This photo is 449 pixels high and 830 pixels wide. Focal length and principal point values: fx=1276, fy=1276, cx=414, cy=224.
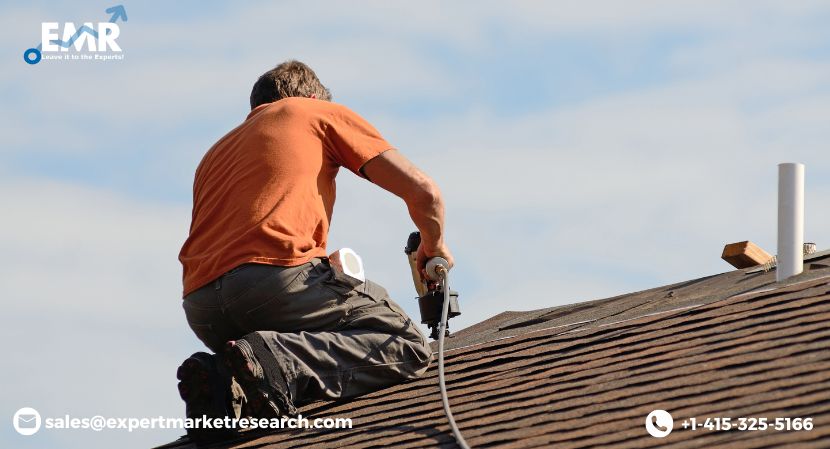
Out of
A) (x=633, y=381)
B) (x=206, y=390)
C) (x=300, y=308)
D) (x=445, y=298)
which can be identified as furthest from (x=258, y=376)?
(x=633, y=381)

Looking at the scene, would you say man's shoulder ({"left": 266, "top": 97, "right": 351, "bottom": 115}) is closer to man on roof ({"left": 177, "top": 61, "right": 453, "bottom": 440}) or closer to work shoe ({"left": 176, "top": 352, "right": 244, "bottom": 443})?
man on roof ({"left": 177, "top": 61, "right": 453, "bottom": 440})

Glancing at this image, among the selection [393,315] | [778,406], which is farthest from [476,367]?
[778,406]

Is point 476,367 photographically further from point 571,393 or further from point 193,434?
point 193,434

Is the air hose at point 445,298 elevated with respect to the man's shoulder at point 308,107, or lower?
lower

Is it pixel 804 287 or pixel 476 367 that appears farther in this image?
pixel 476 367

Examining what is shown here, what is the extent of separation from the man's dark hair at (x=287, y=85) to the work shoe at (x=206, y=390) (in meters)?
1.34

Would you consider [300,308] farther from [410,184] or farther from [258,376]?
[410,184]

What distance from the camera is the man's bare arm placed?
17.3ft

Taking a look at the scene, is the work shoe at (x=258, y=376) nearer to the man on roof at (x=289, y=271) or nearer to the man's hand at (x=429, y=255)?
the man on roof at (x=289, y=271)

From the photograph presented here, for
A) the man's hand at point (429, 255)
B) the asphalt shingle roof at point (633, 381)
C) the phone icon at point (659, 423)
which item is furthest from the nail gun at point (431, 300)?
the phone icon at point (659, 423)

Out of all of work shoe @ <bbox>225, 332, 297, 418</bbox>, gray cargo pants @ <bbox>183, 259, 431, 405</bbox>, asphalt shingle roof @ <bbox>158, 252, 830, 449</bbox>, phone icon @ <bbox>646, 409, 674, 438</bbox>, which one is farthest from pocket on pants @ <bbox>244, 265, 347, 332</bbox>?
phone icon @ <bbox>646, 409, 674, 438</bbox>

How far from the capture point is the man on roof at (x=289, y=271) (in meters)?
5.03

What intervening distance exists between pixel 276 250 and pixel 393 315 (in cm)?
63

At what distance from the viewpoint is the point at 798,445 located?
3.63m
